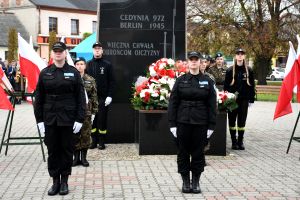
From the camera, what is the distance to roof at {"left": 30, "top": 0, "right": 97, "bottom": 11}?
200 ft

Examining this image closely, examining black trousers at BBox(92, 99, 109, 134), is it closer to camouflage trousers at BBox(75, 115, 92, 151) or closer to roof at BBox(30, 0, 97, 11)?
camouflage trousers at BBox(75, 115, 92, 151)

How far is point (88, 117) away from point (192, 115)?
8.24 ft

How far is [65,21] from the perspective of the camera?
62688mm

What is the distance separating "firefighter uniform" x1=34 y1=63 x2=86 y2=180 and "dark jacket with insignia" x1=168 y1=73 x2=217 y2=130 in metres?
1.22

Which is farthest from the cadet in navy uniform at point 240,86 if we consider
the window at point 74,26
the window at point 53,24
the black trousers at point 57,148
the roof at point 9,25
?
the window at point 74,26

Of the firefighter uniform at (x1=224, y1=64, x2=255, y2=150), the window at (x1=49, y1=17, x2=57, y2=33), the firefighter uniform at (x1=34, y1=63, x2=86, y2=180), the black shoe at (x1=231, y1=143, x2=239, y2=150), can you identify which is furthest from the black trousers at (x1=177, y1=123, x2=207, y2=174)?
the window at (x1=49, y1=17, x2=57, y2=33)

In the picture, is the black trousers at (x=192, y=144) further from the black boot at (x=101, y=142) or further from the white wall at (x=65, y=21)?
the white wall at (x=65, y=21)

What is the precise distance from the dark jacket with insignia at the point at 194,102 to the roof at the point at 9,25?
178 ft

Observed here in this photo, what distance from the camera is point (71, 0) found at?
65.9 m

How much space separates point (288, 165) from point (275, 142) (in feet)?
10.2

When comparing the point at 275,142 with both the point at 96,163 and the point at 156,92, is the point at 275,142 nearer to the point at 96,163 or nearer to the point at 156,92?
the point at 156,92

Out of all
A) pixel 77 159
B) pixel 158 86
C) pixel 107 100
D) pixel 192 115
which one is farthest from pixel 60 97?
pixel 107 100

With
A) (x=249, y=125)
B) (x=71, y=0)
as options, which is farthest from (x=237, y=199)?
(x=71, y=0)

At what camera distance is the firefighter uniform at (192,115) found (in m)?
6.93
